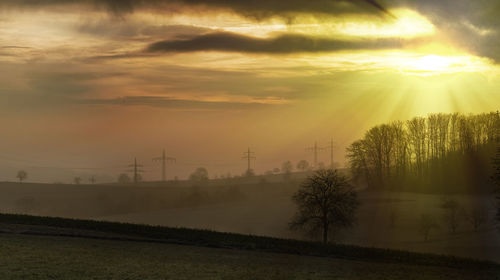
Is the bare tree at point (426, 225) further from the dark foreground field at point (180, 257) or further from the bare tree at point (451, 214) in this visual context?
the dark foreground field at point (180, 257)

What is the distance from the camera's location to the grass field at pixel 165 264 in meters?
38.8

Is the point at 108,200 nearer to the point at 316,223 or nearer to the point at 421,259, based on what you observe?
the point at 316,223

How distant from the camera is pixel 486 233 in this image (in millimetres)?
96250

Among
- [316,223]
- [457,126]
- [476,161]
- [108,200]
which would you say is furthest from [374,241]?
[108,200]

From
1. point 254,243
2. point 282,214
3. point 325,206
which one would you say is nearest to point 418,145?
point 282,214

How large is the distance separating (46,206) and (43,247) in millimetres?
154835

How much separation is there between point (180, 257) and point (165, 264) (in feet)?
11.4

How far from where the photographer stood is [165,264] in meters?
42.8

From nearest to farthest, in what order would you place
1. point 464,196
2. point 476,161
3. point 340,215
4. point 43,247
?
point 43,247 < point 340,215 < point 464,196 < point 476,161

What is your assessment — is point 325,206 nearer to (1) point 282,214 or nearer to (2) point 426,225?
(2) point 426,225

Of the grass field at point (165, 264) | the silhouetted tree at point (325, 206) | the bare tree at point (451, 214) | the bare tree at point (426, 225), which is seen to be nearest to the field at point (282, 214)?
the bare tree at point (451, 214)

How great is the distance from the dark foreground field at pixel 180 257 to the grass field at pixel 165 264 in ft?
0.22

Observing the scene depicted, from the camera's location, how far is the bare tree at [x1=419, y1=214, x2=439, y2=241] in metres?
99.6

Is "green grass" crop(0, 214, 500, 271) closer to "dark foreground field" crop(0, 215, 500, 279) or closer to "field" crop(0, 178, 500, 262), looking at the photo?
"dark foreground field" crop(0, 215, 500, 279)
